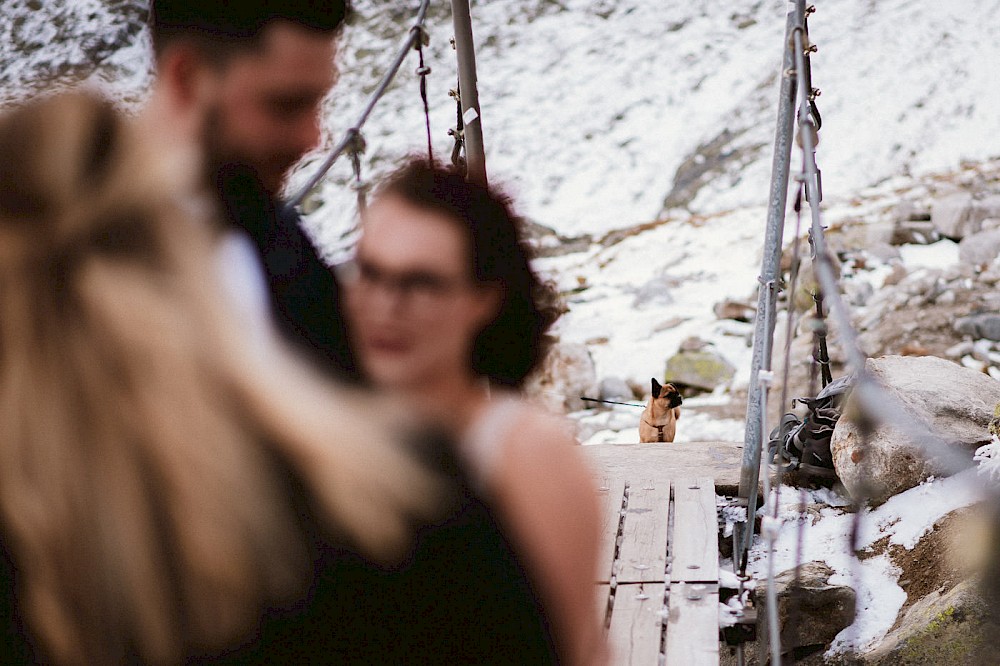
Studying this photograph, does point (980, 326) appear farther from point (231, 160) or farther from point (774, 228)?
point (231, 160)

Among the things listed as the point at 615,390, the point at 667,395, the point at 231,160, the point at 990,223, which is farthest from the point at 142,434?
the point at 990,223

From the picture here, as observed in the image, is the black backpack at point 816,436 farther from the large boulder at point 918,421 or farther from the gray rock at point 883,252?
the gray rock at point 883,252

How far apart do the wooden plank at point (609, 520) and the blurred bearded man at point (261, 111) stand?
1.58 m

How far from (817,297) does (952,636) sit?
1.07 meters

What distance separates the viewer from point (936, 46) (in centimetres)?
2078

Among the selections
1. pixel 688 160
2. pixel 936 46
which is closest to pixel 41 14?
pixel 688 160

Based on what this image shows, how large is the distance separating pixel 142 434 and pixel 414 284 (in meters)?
0.34

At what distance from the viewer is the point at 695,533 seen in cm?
278

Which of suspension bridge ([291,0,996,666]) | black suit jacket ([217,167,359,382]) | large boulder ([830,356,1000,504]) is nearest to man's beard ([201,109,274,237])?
black suit jacket ([217,167,359,382])

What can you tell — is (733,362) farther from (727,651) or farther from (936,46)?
(936,46)

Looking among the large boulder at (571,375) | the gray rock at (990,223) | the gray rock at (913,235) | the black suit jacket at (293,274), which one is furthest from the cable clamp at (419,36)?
the gray rock at (990,223)

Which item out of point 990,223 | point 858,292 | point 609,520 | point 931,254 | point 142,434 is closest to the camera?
point 142,434

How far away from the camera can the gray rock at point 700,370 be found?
7828mm

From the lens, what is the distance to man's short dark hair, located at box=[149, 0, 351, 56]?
0.81m
